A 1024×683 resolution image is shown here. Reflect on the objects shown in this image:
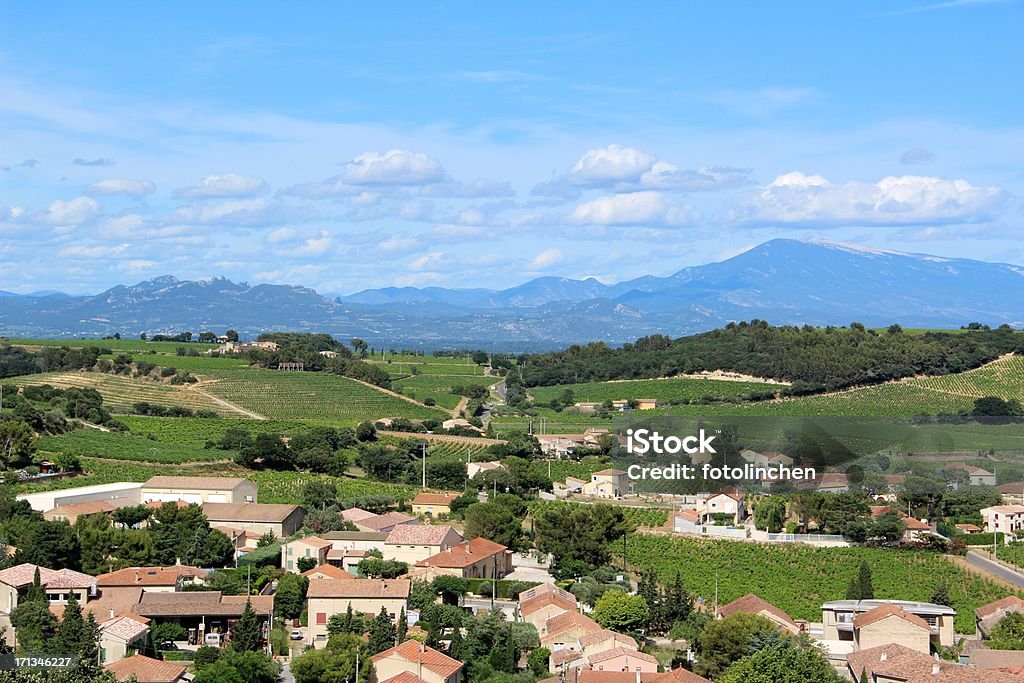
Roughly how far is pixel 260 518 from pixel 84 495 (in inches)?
210

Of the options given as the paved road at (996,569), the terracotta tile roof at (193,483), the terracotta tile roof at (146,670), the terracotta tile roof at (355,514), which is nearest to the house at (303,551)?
the terracotta tile roof at (355,514)

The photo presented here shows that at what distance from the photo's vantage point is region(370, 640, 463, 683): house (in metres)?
23.4

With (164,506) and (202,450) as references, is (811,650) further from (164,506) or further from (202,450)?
(202,450)

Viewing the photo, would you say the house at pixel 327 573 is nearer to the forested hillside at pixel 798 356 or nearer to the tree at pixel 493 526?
the tree at pixel 493 526

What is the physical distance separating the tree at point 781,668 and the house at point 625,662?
149 cm

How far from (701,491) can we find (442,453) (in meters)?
14.1

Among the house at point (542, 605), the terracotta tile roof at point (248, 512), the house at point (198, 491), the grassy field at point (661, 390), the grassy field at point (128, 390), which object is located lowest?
the house at point (542, 605)

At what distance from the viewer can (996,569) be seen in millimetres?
34438

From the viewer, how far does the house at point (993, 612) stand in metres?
28.2

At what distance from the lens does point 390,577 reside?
3164 cm

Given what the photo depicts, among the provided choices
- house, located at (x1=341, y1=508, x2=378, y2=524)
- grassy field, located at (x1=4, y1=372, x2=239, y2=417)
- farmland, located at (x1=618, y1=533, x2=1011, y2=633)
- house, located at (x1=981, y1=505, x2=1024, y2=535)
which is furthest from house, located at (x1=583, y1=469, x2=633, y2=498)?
grassy field, located at (x1=4, y1=372, x2=239, y2=417)

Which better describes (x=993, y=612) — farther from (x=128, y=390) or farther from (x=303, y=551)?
(x=128, y=390)

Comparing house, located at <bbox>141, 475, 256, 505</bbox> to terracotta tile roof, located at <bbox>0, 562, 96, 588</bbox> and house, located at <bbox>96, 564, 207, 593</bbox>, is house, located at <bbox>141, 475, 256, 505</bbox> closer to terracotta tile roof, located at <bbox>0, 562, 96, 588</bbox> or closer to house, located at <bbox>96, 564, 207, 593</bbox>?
house, located at <bbox>96, 564, 207, 593</bbox>

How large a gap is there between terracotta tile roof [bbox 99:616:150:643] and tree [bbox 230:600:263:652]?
1.68m
